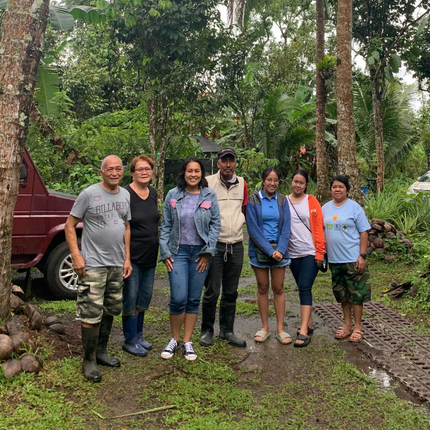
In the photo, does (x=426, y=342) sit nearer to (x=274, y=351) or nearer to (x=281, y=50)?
(x=274, y=351)

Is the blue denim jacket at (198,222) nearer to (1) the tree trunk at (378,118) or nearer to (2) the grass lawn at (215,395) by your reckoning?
(2) the grass lawn at (215,395)

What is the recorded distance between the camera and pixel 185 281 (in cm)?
455

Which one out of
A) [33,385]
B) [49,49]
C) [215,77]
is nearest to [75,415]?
[33,385]

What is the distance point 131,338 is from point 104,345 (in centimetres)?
36

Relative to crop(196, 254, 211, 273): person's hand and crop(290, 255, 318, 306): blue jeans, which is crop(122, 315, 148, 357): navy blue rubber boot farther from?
crop(290, 255, 318, 306): blue jeans

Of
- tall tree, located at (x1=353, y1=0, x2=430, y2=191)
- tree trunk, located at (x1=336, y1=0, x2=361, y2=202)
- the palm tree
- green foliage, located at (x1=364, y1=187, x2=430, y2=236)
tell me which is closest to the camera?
tree trunk, located at (x1=336, y1=0, x2=361, y2=202)

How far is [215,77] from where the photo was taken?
12750mm

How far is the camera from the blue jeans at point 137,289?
4.46 m

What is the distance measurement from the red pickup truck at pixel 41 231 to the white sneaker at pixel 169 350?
2.48 metres

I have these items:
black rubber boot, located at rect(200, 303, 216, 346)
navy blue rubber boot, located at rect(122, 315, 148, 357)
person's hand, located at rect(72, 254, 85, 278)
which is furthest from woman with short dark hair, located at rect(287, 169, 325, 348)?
person's hand, located at rect(72, 254, 85, 278)

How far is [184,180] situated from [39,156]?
295 inches

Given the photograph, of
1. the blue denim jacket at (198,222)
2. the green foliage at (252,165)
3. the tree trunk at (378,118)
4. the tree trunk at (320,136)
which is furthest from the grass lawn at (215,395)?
the tree trunk at (378,118)

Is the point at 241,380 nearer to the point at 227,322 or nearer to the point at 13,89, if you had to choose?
the point at 227,322

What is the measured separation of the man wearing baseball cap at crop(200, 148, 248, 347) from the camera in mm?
4840
